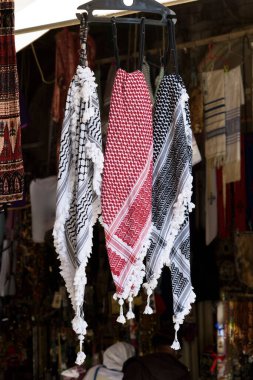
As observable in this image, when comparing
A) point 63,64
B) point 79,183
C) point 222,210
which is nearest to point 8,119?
point 79,183

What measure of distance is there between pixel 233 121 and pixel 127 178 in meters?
2.46

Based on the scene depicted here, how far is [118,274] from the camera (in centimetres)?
224

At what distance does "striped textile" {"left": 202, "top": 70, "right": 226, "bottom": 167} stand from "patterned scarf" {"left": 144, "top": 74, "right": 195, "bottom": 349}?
88.4 inches

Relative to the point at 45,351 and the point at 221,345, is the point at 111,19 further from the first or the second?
the point at 45,351

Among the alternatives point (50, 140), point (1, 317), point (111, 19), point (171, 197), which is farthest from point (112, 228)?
point (1, 317)

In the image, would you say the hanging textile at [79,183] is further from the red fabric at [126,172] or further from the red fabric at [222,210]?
the red fabric at [222,210]

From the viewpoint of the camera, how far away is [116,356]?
4887mm

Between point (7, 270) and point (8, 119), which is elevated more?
point (8, 119)

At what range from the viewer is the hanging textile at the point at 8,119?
2596 mm

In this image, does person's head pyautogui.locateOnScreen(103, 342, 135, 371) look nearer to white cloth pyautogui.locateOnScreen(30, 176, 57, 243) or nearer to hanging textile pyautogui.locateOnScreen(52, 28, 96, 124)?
white cloth pyautogui.locateOnScreen(30, 176, 57, 243)

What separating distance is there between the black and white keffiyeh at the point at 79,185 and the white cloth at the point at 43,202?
311cm

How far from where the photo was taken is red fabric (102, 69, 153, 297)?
7.29ft

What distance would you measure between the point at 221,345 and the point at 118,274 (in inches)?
137

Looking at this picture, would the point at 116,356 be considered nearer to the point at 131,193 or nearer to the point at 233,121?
the point at 233,121
